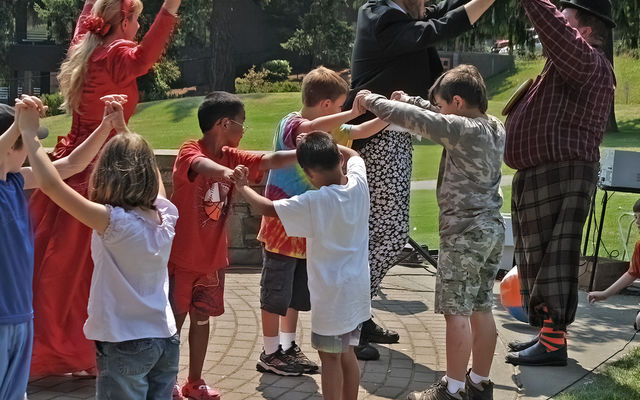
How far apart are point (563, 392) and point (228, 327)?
82.8 inches

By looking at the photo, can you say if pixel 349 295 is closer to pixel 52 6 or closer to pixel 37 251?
pixel 37 251

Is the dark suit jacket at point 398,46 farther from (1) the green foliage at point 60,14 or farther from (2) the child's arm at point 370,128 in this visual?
(1) the green foliage at point 60,14

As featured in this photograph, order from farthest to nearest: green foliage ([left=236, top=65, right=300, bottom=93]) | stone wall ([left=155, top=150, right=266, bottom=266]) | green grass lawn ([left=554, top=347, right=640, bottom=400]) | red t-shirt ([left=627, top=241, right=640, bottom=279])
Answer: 1. green foliage ([left=236, top=65, right=300, bottom=93])
2. stone wall ([left=155, top=150, right=266, bottom=266])
3. red t-shirt ([left=627, top=241, right=640, bottom=279])
4. green grass lawn ([left=554, top=347, right=640, bottom=400])

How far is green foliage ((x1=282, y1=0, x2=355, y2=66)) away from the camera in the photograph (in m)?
34.2

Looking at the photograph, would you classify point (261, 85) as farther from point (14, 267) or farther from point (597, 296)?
point (14, 267)

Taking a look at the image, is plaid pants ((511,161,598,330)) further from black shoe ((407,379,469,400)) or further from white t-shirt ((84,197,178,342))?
white t-shirt ((84,197,178,342))

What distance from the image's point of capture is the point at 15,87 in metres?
40.6

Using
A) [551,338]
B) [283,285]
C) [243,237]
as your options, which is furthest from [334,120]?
[243,237]

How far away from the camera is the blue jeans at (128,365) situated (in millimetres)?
3248

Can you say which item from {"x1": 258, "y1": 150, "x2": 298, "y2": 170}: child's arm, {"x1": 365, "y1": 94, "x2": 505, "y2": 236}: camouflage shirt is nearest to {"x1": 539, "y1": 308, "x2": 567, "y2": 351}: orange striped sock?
{"x1": 365, "y1": 94, "x2": 505, "y2": 236}: camouflage shirt

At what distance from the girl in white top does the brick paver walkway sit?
4.22 feet

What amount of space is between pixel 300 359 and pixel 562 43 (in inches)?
87.4

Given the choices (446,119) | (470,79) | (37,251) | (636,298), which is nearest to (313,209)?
(446,119)

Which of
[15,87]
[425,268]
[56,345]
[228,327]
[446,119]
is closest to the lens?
[446,119]
